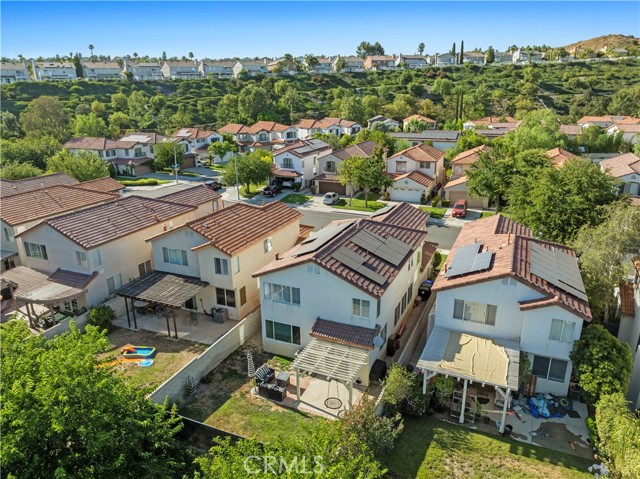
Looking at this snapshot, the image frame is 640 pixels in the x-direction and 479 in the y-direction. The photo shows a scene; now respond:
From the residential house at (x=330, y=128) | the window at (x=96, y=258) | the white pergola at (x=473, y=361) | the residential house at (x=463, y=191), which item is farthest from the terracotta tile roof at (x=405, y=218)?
the residential house at (x=330, y=128)

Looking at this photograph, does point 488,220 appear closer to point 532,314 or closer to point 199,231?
point 532,314

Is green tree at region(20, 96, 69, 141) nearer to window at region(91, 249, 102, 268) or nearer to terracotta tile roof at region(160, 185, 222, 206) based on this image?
terracotta tile roof at region(160, 185, 222, 206)

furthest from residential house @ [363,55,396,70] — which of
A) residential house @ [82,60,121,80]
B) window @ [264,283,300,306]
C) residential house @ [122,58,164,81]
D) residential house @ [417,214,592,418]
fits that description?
residential house @ [417,214,592,418]

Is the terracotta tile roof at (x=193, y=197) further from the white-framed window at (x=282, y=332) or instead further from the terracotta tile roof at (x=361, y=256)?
the white-framed window at (x=282, y=332)

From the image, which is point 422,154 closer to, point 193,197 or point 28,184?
point 193,197

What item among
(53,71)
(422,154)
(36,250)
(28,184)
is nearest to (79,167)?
(28,184)

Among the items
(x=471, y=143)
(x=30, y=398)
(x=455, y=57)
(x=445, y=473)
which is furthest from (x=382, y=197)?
(x=455, y=57)

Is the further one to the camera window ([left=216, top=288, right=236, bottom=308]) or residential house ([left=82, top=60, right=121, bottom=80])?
residential house ([left=82, top=60, right=121, bottom=80])
